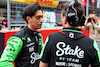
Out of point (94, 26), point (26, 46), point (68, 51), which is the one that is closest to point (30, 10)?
point (26, 46)

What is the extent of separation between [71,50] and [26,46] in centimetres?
70

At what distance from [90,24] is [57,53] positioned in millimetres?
4356

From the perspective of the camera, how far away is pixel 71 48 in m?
1.22

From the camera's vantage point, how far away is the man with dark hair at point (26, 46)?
1.43 meters

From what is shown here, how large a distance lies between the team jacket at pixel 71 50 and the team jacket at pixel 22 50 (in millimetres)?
458

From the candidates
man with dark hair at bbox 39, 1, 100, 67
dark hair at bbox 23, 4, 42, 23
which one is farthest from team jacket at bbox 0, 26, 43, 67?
man with dark hair at bbox 39, 1, 100, 67

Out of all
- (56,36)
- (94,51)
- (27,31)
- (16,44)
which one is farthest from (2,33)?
(94,51)

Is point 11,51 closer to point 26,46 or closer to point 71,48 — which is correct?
point 26,46

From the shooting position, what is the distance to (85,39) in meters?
1.26

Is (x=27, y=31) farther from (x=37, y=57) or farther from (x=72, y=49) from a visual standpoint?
(x=72, y=49)

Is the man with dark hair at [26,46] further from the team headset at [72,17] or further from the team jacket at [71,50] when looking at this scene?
the team headset at [72,17]

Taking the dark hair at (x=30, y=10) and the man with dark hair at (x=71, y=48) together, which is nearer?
the man with dark hair at (x=71, y=48)

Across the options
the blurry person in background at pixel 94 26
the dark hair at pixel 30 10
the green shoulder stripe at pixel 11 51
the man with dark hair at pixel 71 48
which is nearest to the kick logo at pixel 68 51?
the man with dark hair at pixel 71 48

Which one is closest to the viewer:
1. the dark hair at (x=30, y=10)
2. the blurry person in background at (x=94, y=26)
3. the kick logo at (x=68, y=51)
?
the kick logo at (x=68, y=51)
